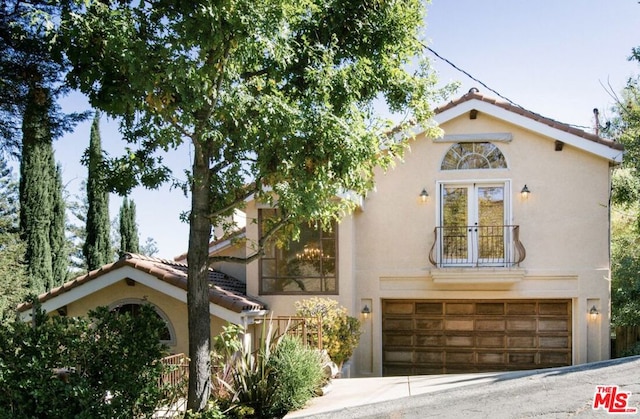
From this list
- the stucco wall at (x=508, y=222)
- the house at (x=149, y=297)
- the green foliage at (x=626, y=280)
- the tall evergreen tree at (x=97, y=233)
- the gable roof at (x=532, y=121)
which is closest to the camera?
the house at (x=149, y=297)

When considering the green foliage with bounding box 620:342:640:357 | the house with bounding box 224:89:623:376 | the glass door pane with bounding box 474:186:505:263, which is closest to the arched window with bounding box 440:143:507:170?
the house with bounding box 224:89:623:376

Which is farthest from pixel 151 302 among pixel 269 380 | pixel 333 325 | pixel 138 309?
pixel 269 380

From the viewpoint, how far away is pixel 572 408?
23.6ft

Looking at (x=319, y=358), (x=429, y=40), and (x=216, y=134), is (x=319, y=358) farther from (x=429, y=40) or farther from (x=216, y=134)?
(x=429, y=40)

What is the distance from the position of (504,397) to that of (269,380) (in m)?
3.45

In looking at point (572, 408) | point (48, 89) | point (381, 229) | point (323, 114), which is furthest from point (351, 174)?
point (381, 229)

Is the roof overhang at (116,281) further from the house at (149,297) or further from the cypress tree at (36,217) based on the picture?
the cypress tree at (36,217)

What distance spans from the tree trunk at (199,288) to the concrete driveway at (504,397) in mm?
1434

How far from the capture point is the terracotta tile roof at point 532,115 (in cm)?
1440

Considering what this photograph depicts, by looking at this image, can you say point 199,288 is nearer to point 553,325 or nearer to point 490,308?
point 490,308

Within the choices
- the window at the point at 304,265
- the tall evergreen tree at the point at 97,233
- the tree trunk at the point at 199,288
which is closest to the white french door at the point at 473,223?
the window at the point at 304,265

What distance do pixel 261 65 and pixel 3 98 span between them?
3848mm

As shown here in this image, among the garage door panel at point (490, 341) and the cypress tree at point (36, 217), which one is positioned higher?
the cypress tree at point (36, 217)

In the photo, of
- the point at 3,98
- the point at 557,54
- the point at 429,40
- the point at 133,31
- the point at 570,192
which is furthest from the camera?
the point at 557,54
